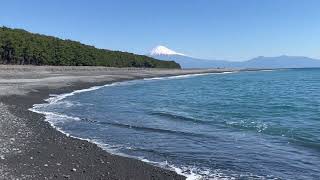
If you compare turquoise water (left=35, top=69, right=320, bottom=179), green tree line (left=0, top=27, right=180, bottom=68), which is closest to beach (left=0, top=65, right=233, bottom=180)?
turquoise water (left=35, top=69, right=320, bottom=179)

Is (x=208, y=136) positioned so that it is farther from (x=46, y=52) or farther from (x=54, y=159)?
(x=46, y=52)

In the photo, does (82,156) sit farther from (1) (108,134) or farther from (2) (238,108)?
(2) (238,108)

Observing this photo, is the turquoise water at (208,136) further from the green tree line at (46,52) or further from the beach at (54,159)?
the green tree line at (46,52)

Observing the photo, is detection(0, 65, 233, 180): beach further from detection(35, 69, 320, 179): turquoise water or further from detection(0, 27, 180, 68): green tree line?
detection(0, 27, 180, 68): green tree line

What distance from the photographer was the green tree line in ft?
333

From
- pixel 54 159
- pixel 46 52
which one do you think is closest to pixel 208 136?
pixel 54 159

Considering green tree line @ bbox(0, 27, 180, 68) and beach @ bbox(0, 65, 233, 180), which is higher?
green tree line @ bbox(0, 27, 180, 68)

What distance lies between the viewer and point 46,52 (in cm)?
11388

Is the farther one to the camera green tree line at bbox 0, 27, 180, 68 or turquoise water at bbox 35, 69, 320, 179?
green tree line at bbox 0, 27, 180, 68

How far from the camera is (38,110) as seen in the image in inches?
1298

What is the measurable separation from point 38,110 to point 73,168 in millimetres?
17662

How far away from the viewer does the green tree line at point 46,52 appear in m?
102

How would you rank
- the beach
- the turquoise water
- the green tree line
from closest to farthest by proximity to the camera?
the beach, the turquoise water, the green tree line

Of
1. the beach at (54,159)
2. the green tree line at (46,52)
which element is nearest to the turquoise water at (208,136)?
the beach at (54,159)
